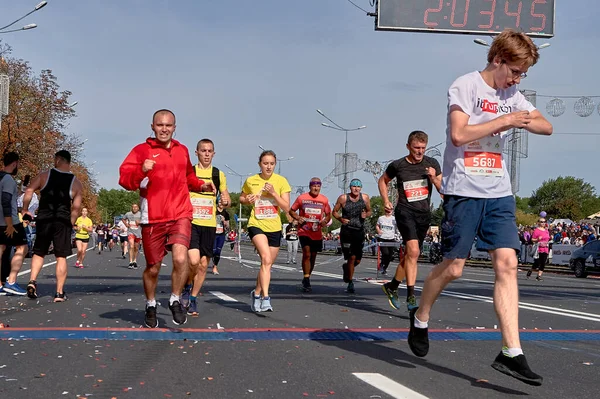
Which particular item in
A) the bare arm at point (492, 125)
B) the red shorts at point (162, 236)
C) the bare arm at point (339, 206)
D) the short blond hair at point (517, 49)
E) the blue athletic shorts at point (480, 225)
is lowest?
the red shorts at point (162, 236)

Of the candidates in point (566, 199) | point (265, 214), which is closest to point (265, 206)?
point (265, 214)

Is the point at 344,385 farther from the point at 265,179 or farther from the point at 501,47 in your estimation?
the point at 265,179

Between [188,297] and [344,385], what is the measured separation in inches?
168

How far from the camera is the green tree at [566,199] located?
376 feet

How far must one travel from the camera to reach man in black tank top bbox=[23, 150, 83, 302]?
10.6 metres

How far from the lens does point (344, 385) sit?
4.81 meters

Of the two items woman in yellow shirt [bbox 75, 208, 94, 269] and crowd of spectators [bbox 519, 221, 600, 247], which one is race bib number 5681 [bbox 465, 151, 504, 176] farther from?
crowd of spectators [bbox 519, 221, 600, 247]

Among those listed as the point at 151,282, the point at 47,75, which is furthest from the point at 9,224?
the point at 47,75

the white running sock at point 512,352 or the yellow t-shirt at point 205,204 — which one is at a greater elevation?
the yellow t-shirt at point 205,204

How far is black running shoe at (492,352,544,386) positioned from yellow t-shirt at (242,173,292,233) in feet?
16.4

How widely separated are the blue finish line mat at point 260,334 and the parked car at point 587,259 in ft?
63.6

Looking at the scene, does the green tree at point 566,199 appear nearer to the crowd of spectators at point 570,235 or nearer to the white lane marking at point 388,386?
the crowd of spectators at point 570,235

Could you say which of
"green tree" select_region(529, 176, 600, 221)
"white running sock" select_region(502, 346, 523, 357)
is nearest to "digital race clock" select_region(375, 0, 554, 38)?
"white running sock" select_region(502, 346, 523, 357)

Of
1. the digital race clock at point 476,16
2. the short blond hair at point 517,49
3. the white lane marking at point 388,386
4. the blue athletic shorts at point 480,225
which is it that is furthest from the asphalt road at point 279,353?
the digital race clock at point 476,16
